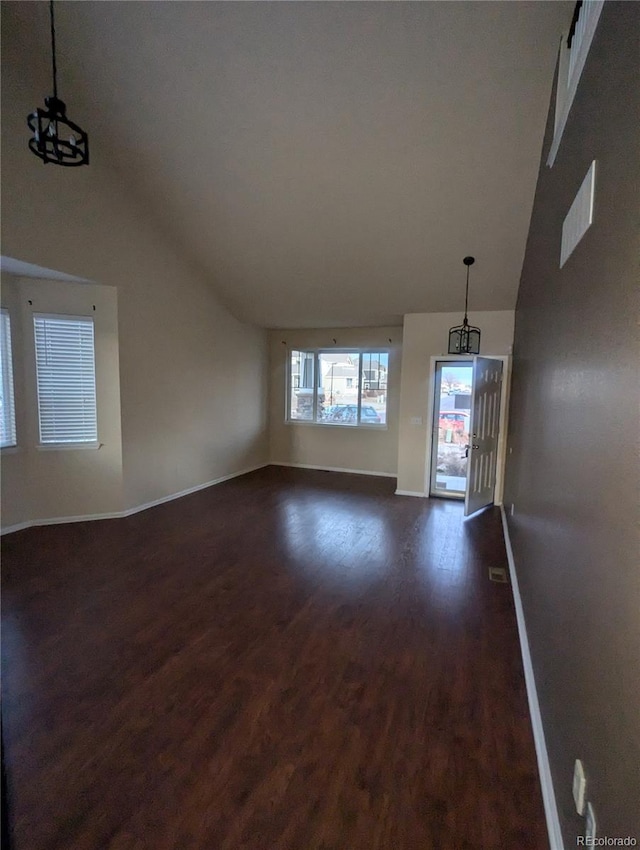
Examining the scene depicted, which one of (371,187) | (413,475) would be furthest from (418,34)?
(413,475)

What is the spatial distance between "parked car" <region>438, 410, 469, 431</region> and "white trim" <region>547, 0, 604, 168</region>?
3.88 meters

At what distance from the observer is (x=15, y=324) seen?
419 cm

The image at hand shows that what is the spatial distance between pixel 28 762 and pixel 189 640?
934 mm

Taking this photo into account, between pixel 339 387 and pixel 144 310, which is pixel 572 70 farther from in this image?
pixel 339 387

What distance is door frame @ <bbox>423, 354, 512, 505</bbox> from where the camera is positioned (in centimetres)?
560

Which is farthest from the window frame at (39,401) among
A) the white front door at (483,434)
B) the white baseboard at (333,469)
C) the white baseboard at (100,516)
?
the white front door at (483,434)

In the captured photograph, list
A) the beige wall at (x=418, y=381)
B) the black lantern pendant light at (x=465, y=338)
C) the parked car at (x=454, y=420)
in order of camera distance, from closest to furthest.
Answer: the black lantern pendant light at (x=465, y=338) → the beige wall at (x=418, y=381) → the parked car at (x=454, y=420)

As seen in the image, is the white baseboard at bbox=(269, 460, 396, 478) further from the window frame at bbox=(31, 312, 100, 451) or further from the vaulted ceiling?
the window frame at bbox=(31, 312, 100, 451)

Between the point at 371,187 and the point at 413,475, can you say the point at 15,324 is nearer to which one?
the point at 371,187

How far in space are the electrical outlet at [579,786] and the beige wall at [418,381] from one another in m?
4.84

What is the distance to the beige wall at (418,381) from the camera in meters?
5.86

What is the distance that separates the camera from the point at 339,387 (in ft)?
24.8

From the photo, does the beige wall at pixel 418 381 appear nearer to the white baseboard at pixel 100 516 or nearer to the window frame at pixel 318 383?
the window frame at pixel 318 383

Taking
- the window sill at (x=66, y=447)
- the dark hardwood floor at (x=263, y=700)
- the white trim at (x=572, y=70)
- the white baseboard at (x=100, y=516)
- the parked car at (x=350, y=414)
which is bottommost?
the dark hardwood floor at (x=263, y=700)
